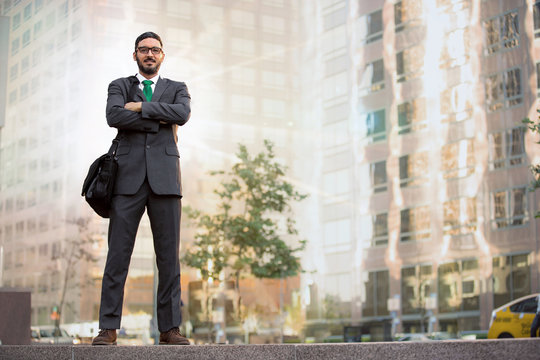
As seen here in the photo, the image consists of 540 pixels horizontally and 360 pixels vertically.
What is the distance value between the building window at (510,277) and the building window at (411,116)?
24.3 ft

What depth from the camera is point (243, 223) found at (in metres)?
29.8

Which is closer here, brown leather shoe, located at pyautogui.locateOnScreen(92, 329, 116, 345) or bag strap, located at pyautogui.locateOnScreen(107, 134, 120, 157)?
brown leather shoe, located at pyautogui.locateOnScreen(92, 329, 116, 345)

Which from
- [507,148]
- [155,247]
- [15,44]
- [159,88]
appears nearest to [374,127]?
[507,148]

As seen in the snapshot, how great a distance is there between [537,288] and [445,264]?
191 inches

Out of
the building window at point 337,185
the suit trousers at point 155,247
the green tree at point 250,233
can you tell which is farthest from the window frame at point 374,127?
the suit trousers at point 155,247

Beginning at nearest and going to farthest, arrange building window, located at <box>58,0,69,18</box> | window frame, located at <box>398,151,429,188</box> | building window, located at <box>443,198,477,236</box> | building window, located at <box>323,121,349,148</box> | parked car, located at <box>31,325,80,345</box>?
parked car, located at <box>31,325,80,345</box>, building window, located at <box>443,198,477,236</box>, window frame, located at <box>398,151,429,188</box>, building window, located at <box>58,0,69,18</box>, building window, located at <box>323,121,349,148</box>

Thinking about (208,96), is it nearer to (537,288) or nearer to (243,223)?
(243,223)

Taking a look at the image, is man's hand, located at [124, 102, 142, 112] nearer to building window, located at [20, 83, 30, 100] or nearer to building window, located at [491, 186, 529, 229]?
building window, located at [491, 186, 529, 229]

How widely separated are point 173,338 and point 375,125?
33410 millimetres

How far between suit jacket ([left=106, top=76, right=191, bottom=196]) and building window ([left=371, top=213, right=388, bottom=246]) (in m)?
32.0

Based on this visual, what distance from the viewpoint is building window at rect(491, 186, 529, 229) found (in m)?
31.1

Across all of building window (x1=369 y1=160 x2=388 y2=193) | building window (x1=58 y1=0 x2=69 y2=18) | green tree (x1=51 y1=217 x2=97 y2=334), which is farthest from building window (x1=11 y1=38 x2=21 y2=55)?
building window (x1=369 y1=160 x2=388 y2=193)

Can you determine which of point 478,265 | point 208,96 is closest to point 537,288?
point 478,265

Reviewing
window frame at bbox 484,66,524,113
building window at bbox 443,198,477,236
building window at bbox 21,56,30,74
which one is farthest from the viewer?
building window at bbox 21,56,30,74
